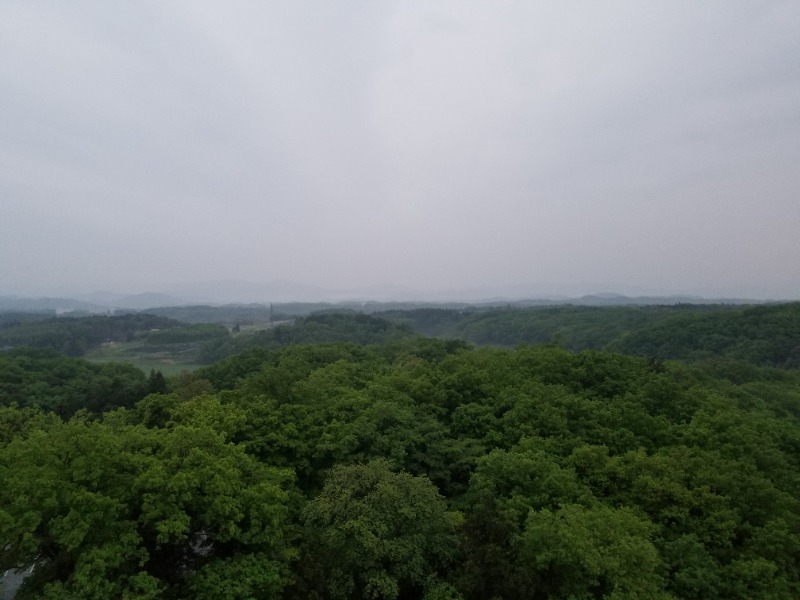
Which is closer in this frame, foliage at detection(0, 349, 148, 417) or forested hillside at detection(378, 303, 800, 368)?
foliage at detection(0, 349, 148, 417)

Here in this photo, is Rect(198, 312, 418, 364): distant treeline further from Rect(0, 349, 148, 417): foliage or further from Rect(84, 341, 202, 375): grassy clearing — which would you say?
Rect(0, 349, 148, 417): foliage

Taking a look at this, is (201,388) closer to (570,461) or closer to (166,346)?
(570,461)

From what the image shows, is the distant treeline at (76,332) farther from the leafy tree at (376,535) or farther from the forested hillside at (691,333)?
the forested hillside at (691,333)

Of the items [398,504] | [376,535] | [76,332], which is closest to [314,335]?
[76,332]

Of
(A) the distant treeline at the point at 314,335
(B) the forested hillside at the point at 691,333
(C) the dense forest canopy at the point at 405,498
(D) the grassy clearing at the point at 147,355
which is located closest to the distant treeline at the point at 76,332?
(D) the grassy clearing at the point at 147,355

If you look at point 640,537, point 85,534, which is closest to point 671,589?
point 640,537

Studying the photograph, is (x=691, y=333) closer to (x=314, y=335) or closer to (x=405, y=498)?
(x=314, y=335)

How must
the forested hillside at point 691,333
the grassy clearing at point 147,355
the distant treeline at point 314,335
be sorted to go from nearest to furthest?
the forested hillside at point 691,333
the grassy clearing at point 147,355
the distant treeline at point 314,335

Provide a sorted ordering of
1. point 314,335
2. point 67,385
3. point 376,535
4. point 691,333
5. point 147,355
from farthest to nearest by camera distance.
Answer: point 147,355, point 314,335, point 691,333, point 67,385, point 376,535

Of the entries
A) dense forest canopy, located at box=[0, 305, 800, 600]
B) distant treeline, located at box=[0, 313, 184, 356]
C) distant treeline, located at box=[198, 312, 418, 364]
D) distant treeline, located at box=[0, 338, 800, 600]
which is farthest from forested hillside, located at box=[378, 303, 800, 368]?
distant treeline, located at box=[0, 313, 184, 356]
